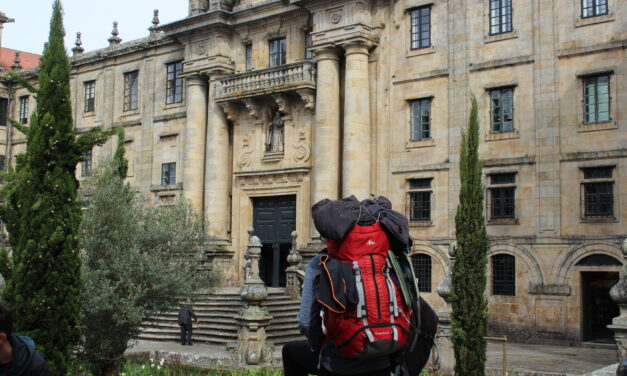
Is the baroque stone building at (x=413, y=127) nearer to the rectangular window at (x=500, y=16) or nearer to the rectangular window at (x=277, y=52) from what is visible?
the rectangular window at (x=500, y=16)

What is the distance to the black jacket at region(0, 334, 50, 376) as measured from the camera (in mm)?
5512

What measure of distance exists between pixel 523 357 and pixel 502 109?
8889 mm

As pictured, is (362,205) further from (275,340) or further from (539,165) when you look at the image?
(539,165)

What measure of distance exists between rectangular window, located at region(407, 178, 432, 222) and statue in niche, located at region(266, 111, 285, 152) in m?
6.12

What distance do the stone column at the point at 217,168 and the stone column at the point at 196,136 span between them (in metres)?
0.54

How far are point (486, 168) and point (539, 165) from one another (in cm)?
178

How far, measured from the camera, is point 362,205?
5555 millimetres

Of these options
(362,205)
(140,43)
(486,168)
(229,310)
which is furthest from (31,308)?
(140,43)

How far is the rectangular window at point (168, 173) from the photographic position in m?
36.9

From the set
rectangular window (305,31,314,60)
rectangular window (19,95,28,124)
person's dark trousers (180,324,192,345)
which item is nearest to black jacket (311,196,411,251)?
person's dark trousers (180,324,192,345)

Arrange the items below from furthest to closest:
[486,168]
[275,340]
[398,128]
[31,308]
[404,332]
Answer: [398,128] < [486,168] < [275,340] < [31,308] < [404,332]

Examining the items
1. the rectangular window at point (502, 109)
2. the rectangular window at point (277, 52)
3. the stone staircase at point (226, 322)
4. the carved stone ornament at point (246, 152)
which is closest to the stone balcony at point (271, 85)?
the carved stone ornament at point (246, 152)

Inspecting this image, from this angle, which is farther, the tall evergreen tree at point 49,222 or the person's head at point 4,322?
the tall evergreen tree at point 49,222

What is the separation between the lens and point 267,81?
3222 centimetres
